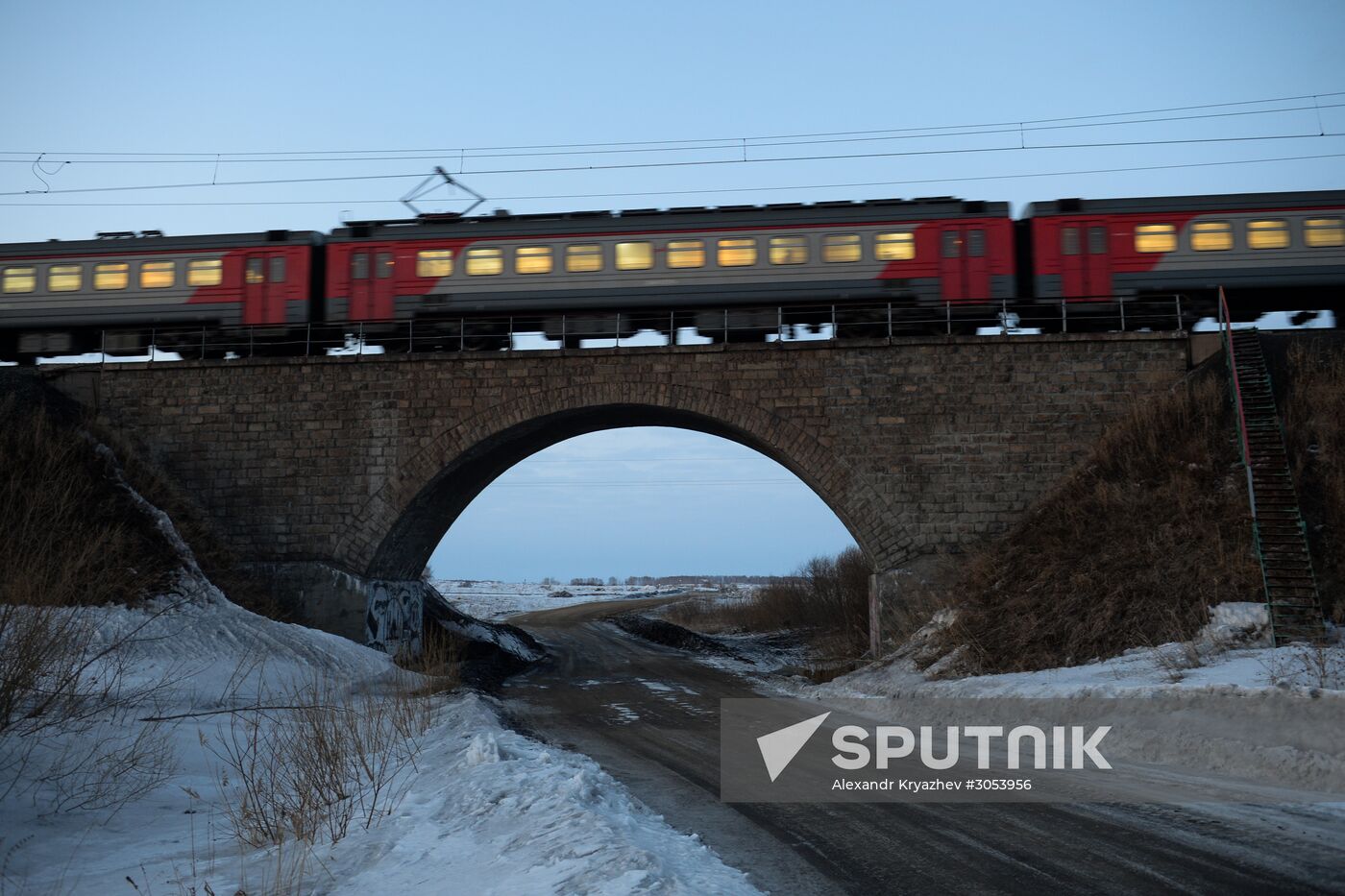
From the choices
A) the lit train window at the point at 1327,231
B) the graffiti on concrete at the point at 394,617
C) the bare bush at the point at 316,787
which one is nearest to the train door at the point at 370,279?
the graffiti on concrete at the point at 394,617

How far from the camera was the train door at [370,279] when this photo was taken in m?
20.9

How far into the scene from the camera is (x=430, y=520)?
70.7 ft

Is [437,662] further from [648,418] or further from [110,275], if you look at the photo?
[110,275]

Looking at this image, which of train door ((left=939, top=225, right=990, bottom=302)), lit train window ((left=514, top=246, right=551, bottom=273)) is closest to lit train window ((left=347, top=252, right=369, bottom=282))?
lit train window ((left=514, top=246, right=551, bottom=273))

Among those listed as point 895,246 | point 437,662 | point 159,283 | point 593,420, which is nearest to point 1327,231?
point 895,246

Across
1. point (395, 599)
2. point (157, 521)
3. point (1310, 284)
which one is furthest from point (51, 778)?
point (1310, 284)

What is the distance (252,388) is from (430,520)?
518 cm

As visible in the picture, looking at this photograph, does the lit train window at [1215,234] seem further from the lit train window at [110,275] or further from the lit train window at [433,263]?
the lit train window at [110,275]

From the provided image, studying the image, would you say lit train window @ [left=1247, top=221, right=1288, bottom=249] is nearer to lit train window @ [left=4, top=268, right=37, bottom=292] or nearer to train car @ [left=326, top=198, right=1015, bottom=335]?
train car @ [left=326, top=198, right=1015, bottom=335]

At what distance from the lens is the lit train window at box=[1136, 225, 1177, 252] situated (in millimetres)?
19812

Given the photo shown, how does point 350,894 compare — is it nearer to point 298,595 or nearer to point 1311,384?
point 298,595

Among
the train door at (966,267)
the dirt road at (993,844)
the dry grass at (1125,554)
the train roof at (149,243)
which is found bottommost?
the dirt road at (993,844)

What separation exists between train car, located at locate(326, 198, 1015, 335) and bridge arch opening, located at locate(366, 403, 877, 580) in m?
2.51

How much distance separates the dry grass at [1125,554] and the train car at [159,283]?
17.2 meters
